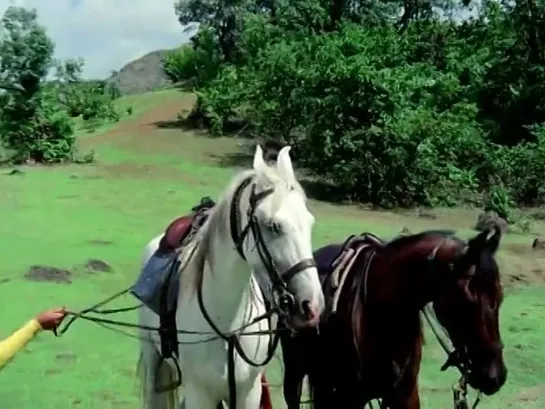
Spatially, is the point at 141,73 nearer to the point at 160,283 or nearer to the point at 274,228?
the point at 160,283

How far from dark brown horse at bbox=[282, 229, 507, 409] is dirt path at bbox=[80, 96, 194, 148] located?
23.7 metres

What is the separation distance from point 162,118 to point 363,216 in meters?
16.1

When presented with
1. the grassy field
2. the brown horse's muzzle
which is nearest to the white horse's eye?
the brown horse's muzzle

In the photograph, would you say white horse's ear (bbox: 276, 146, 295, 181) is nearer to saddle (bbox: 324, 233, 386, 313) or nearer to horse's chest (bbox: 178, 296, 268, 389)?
horse's chest (bbox: 178, 296, 268, 389)

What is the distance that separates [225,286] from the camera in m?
4.52

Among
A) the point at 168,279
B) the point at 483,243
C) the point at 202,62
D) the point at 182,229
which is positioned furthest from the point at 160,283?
the point at 202,62

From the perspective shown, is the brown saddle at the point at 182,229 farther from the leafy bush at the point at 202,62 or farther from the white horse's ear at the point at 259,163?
the leafy bush at the point at 202,62

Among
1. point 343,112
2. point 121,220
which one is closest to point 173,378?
point 121,220

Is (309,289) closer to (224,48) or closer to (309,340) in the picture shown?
(309,340)

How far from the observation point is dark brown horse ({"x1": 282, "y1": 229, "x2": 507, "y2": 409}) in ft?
14.5

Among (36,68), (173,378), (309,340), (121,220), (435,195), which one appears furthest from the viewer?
(36,68)

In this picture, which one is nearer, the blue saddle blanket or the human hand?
the human hand

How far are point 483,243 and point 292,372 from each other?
66.4 inches

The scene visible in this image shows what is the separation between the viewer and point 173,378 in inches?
226
